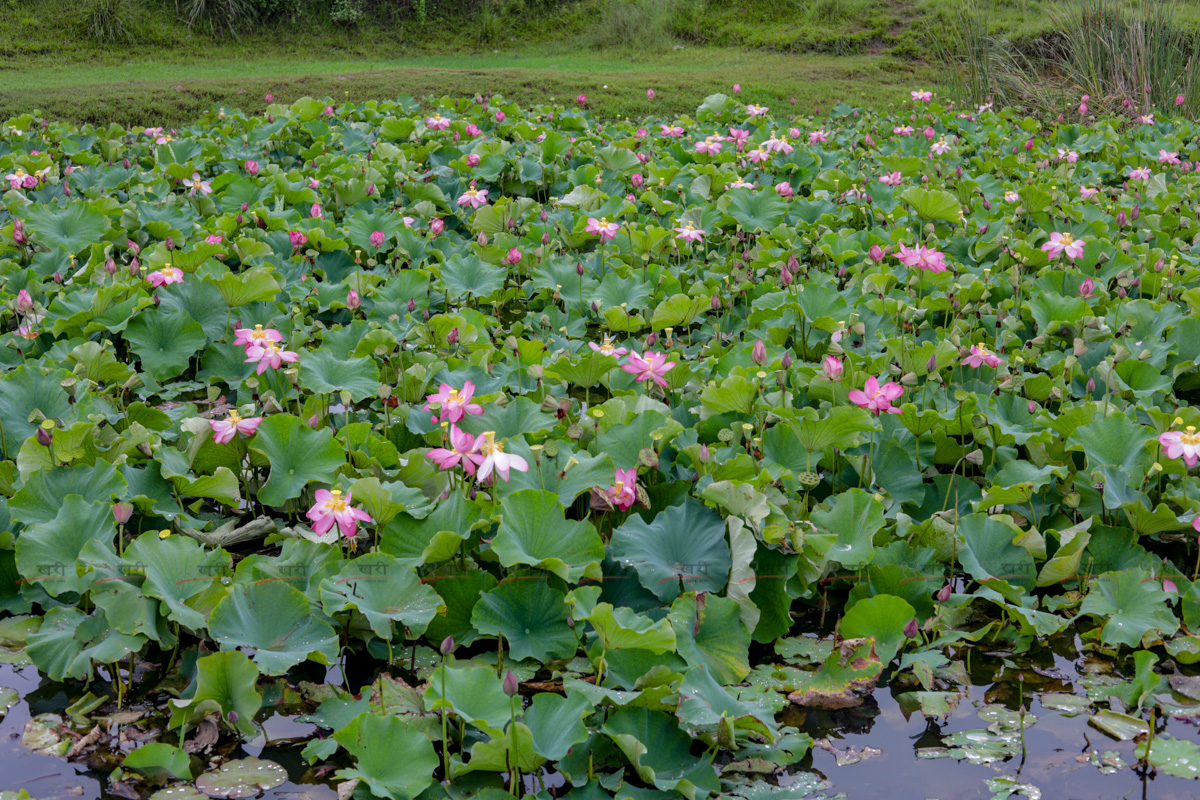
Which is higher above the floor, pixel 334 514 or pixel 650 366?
pixel 650 366

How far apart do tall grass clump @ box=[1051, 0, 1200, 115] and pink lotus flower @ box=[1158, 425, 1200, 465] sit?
6750mm

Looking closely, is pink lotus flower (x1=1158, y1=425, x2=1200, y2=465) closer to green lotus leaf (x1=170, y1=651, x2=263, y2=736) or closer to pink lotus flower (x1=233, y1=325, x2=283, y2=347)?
green lotus leaf (x1=170, y1=651, x2=263, y2=736)

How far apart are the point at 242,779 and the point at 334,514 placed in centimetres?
54

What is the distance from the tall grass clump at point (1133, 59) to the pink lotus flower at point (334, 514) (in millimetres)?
7911

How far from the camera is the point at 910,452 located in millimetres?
2602

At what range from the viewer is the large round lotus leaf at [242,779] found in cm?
163

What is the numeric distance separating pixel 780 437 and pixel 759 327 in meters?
1.01

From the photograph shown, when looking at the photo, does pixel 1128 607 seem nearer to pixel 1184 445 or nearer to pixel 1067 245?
pixel 1184 445

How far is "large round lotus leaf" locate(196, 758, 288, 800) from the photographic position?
5.34ft

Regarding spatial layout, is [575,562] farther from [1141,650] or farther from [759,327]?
[759,327]

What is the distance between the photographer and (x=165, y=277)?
3.31 meters

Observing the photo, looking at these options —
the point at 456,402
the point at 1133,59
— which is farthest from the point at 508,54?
the point at 456,402

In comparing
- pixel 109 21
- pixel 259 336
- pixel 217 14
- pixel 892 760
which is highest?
pixel 217 14

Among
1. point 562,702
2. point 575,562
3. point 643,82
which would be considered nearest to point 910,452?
point 575,562
